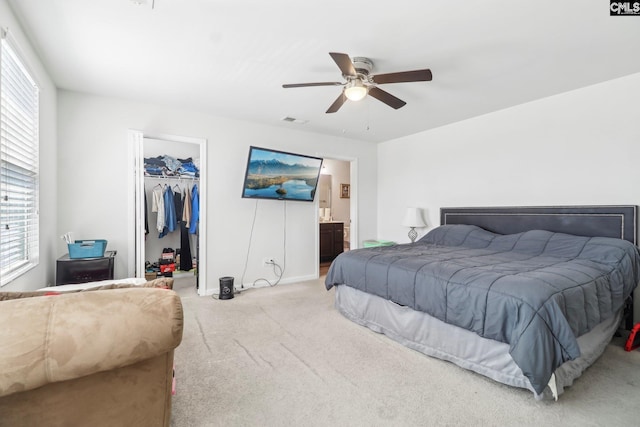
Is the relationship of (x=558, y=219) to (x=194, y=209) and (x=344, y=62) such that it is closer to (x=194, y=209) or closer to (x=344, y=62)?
(x=344, y=62)

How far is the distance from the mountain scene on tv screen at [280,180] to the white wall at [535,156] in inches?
66.6

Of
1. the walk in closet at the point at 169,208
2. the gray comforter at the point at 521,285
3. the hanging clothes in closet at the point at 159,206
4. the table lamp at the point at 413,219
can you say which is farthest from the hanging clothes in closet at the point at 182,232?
the table lamp at the point at 413,219

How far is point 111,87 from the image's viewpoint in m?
3.23

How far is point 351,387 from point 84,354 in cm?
159

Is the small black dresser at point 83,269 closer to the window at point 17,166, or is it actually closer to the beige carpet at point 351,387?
the window at point 17,166

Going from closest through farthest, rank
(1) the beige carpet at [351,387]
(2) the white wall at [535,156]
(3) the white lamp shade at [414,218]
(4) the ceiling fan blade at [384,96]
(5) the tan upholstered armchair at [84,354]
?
(5) the tan upholstered armchair at [84,354] < (1) the beige carpet at [351,387] < (4) the ceiling fan blade at [384,96] < (2) the white wall at [535,156] < (3) the white lamp shade at [414,218]

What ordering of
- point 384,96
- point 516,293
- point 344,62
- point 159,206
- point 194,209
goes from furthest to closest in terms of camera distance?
point 194,209, point 159,206, point 384,96, point 344,62, point 516,293

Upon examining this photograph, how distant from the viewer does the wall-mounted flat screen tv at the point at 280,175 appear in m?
4.11

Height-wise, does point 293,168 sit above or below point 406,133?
below

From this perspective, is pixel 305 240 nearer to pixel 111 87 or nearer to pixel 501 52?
pixel 111 87

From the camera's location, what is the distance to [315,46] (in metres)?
2.42

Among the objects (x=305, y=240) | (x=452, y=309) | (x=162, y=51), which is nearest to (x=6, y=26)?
(x=162, y=51)

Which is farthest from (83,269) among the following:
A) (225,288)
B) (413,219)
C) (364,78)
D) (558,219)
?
(558,219)

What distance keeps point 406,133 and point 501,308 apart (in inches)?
144
